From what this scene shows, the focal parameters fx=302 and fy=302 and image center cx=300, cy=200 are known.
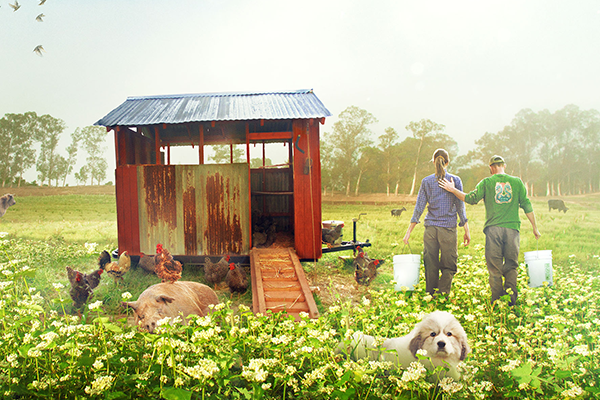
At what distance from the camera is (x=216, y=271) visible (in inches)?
220

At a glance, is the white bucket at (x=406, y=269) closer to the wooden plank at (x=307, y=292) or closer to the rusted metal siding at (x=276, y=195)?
the wooden plank at (x=307, y=292)

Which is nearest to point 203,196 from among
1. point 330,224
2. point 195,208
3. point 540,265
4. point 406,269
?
point 195,208

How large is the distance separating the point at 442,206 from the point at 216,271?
398 centimetres

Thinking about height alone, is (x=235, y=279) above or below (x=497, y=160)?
below

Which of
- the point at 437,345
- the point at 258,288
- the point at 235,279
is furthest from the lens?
the point at 235,279

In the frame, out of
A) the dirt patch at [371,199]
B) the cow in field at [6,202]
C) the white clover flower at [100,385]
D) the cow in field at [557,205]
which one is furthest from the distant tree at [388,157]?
the cow in field at [6,202]

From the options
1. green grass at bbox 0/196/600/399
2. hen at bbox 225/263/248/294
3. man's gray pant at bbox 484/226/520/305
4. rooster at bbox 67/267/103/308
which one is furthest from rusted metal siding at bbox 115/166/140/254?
man's gray pant at bbox 484/226/520/305

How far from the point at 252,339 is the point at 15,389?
63.7 inches

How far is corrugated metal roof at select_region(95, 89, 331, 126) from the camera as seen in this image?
562 cm

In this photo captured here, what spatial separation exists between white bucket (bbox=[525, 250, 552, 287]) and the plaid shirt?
3.14ft

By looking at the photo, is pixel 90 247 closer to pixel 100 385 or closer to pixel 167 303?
Result: pixel 167 303

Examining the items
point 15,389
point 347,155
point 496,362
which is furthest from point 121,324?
point 347,155

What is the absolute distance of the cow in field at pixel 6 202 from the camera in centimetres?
607

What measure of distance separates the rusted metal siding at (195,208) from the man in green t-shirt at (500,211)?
400 cm
